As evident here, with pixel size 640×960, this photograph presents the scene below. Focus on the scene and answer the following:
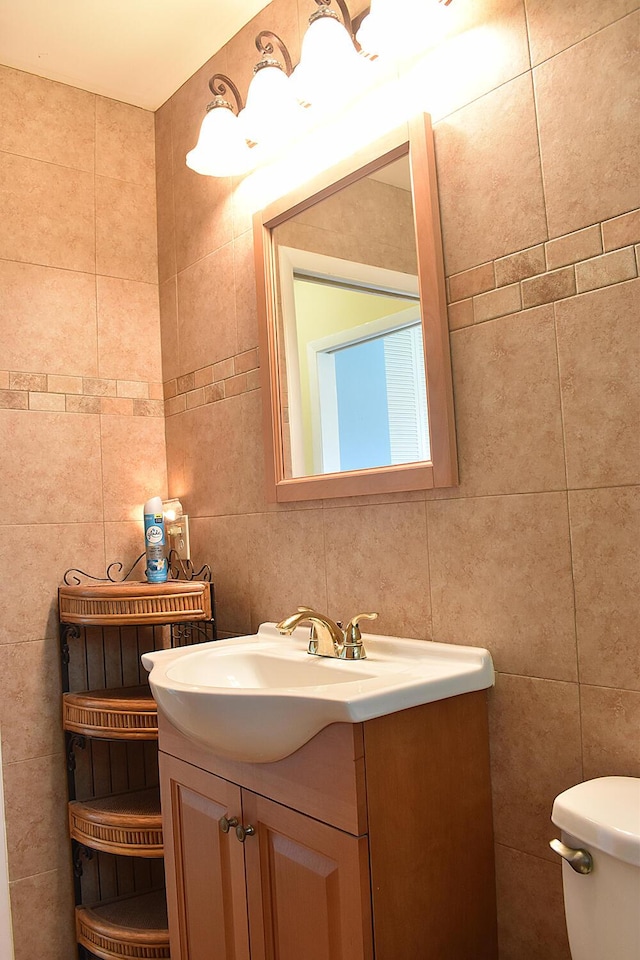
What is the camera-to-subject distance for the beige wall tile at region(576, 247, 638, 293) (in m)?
1.15

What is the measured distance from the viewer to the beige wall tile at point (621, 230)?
1.14 metres

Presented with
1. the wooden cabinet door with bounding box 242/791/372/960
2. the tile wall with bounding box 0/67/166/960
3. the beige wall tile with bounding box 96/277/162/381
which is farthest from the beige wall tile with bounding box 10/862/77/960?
the beige wall tile with bounding box 96/277/162/381

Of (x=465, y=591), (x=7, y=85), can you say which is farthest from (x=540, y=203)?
(x=7, y=85)

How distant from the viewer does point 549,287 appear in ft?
4.14

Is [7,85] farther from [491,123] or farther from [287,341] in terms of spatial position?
[491,123]

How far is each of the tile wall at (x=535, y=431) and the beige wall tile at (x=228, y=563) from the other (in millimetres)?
422

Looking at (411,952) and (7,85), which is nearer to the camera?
(411,952)

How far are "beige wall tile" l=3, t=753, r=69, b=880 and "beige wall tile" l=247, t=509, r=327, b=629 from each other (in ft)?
2.29

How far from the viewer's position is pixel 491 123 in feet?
4.46

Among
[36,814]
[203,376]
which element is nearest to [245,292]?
[203,376]

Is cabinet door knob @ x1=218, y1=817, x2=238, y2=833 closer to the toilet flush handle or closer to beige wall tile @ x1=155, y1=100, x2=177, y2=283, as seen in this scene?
the toilet flush handle

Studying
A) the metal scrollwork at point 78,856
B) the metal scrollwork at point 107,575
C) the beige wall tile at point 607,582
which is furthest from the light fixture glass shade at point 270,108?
the metal scrollwork at point 78,856

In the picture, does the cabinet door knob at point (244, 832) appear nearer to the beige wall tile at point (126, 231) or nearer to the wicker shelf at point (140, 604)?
the wicker shelf at point (140, 604)

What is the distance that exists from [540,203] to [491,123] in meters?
0.20
